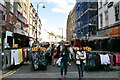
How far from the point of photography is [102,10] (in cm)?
3684

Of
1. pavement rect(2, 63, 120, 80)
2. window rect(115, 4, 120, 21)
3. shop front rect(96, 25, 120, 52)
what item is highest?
window rect(115, 4, 120, 21)

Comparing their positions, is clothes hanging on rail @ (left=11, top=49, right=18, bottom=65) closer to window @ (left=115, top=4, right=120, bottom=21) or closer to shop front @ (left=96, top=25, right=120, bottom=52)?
shop front @ (left=96, top=25, right=120, bottom=52)

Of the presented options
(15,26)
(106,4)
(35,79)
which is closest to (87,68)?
(35,79)

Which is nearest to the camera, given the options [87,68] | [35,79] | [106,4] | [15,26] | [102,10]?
[35,79]

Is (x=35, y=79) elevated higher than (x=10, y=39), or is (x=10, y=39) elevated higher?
(x=10, y=39)

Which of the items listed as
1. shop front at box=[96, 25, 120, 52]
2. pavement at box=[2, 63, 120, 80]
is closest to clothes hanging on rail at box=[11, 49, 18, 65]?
pavement at box=[2, 63, 120, 80]

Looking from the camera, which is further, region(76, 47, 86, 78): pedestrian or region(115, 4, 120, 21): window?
region(115, 4, 120, 21): window

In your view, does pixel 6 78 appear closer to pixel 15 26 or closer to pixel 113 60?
pixel 113 60

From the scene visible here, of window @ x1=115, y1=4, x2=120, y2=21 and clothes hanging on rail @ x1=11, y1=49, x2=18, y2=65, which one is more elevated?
window @ x1=115, y1=4, x2=120, y2=21

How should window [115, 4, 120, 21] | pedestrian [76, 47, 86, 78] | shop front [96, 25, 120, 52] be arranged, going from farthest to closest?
window [115, 4, 120, 21] → shop front [96, 25, 120, 52] → pedestrian [76, 47, 86, 78]

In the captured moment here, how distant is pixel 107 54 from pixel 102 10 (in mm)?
20207

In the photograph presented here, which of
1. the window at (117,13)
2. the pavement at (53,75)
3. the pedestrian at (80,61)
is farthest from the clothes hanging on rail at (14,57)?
the window at (117,13)

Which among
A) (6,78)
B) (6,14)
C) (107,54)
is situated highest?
(6,14)

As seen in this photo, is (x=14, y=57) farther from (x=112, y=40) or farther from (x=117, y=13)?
(x=117, y=13)
